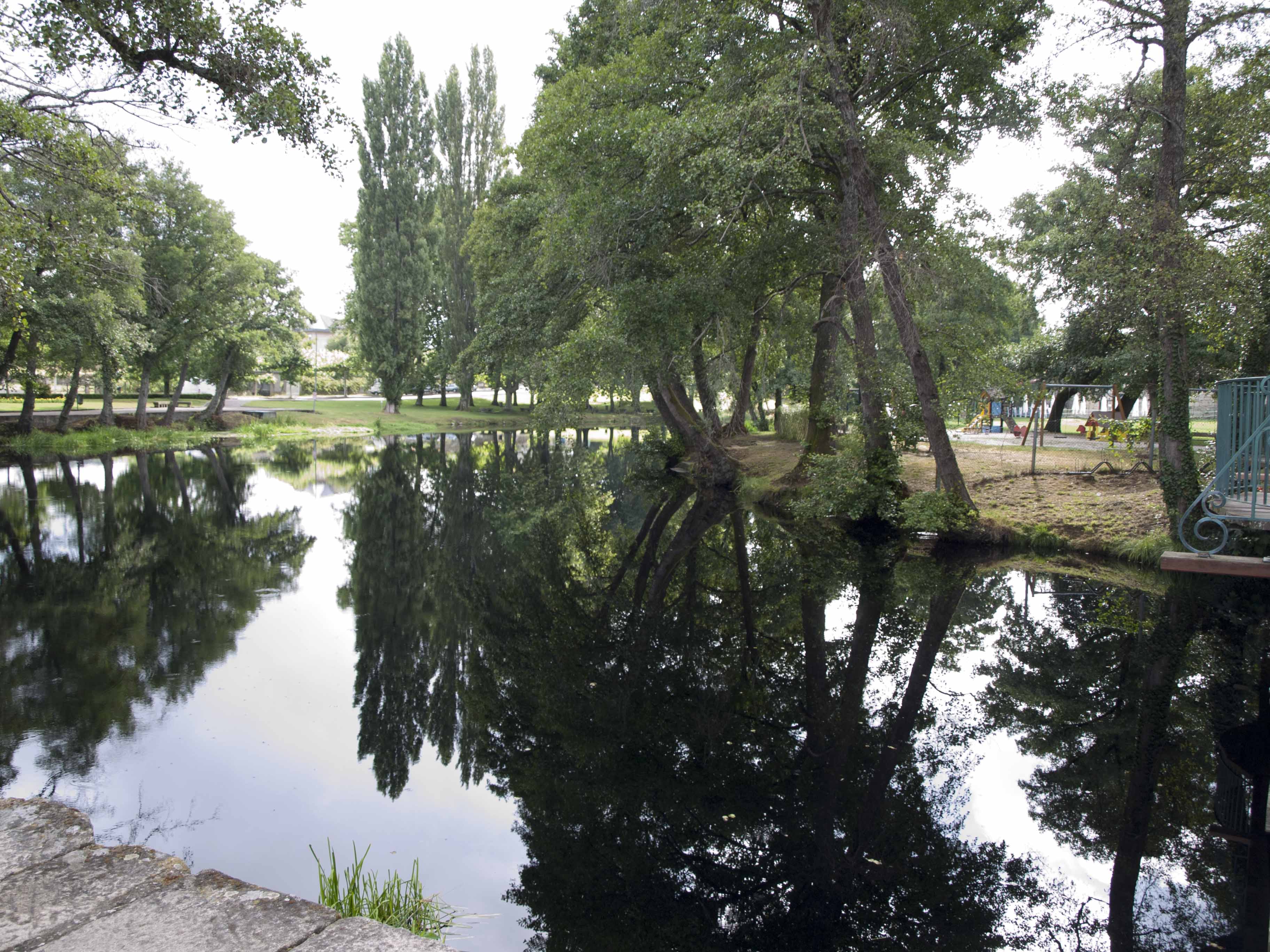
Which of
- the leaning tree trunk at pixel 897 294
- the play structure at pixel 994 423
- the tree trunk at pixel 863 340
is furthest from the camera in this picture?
the play structure at pixel 994 423

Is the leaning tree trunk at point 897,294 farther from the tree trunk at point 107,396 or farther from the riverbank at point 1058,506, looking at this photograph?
the tree trunk at point 107,396

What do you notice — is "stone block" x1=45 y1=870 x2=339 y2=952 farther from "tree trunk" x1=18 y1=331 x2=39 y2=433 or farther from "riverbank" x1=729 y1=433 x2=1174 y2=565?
"tree trunk" x1=18 y1=331 x2=39 y2=433

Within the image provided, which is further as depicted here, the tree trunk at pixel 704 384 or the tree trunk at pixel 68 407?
the tree trunk at pixel 68 407

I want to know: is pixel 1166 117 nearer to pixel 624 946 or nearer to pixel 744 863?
pixel 744 863

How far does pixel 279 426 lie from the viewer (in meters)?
42.3

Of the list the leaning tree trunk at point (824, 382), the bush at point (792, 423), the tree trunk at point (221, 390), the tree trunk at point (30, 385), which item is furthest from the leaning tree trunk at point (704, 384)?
the tree trunk at point (221, 390)

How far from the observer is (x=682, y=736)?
5.75 meters

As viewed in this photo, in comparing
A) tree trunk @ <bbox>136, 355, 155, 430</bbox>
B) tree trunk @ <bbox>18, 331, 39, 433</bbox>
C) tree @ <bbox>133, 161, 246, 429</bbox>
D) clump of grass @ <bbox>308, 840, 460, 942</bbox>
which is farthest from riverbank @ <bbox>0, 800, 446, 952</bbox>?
tree trunk @ <bbox>136, 355, 155, 430</bbox>

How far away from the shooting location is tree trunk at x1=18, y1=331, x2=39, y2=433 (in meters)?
26.6

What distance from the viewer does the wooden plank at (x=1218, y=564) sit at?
559cm

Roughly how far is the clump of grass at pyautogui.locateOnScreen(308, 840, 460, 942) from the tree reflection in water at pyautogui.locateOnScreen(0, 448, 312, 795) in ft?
7.55

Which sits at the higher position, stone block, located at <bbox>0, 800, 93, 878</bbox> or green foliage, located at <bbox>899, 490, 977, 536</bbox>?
green foliage, located at <bbox>899, 490, 977, 536</bbox>

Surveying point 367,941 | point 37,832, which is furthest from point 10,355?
point 367,941

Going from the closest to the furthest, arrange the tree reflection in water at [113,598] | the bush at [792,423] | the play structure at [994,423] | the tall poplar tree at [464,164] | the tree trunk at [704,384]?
the tree reflection in water at [113,598]
the tree trunk at [704,384]
the bush at [792,423]
the play structure at [994,423]
the tall poplar tree at [464,164]
